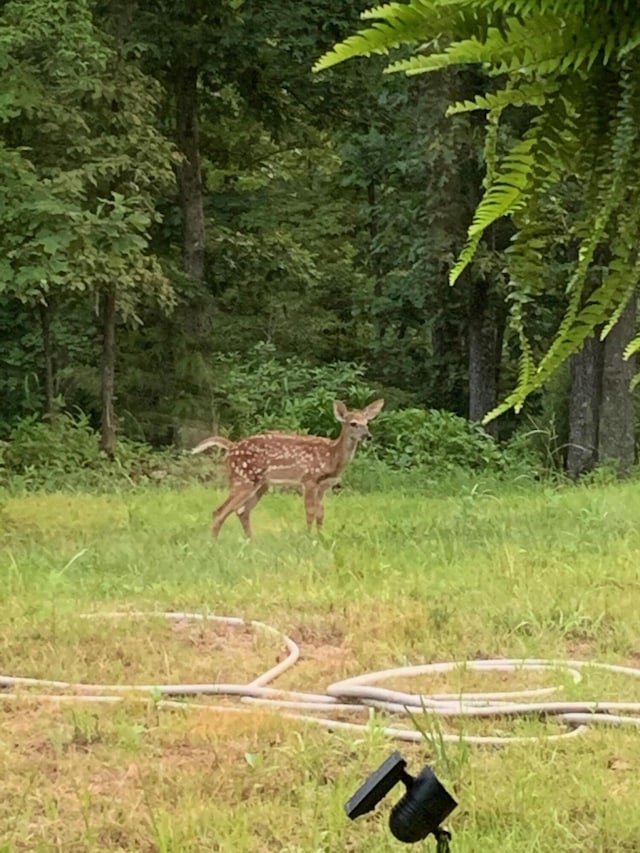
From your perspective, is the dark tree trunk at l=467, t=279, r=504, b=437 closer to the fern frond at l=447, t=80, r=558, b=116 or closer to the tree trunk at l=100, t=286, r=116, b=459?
the tree trunk at l=100, t=286, r=116, b=459

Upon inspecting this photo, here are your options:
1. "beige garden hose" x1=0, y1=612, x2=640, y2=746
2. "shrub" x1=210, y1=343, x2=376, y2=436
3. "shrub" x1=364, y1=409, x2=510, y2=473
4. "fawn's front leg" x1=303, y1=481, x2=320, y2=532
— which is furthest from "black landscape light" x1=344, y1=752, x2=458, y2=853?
"shrub" x1=210, y1=343, x2=376, y2=436

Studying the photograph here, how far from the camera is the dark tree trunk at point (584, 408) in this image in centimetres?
1267

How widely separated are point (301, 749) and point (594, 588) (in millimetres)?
2339

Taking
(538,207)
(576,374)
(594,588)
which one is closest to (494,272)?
(576,374)

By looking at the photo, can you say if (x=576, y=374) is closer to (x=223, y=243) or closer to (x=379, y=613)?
(x=223, y=243)

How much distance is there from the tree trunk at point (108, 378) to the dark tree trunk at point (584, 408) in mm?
4513

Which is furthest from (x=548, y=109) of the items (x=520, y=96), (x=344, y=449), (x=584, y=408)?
(x=584, y=408)

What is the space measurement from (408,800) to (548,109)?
1.31 m

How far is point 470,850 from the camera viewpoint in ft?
9.21

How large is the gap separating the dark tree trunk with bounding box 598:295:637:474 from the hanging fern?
11065 mm

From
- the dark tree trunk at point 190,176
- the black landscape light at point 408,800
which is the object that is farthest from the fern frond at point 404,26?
the dark tree trunk at point 190,176

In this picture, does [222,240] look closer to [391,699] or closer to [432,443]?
[432,443]

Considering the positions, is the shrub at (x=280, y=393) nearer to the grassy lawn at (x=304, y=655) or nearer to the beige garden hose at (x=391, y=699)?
the grassy lawn at (x=304, y=655)

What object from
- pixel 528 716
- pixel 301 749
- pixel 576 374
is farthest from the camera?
pixel 576 374
